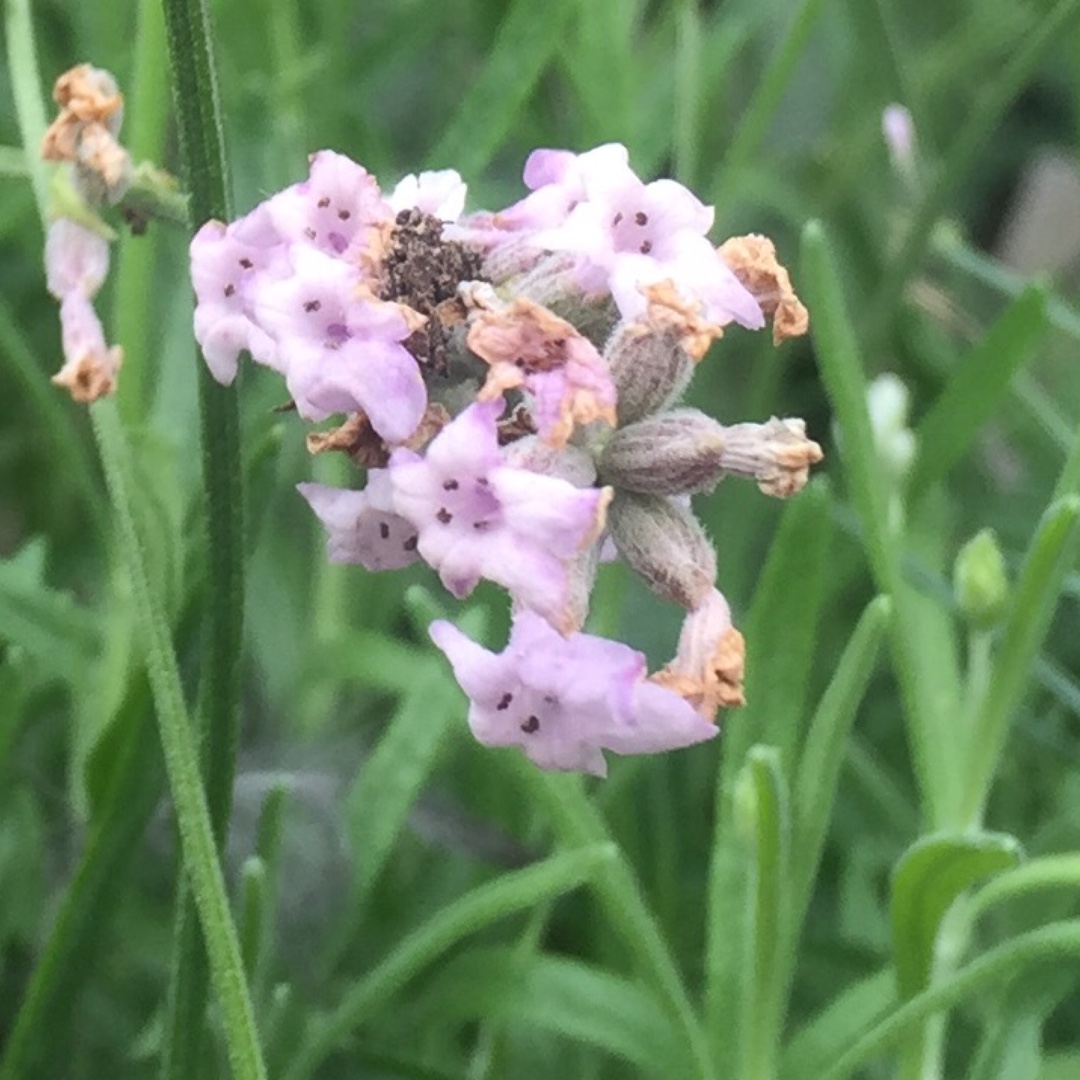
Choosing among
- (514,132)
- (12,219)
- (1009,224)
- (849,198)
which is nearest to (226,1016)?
(12,219)

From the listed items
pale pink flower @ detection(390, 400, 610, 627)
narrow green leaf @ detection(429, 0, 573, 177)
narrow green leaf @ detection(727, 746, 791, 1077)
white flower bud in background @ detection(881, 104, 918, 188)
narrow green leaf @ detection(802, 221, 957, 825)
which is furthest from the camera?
white flower bud in background @ detection(881, 104, 918, 188)

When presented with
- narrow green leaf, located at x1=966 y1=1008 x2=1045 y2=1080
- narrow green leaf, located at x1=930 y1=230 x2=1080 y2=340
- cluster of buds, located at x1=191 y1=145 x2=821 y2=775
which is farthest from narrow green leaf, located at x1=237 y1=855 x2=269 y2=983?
narrow green leaf, located at x1=930 y1=230 x2=1080 y2=340

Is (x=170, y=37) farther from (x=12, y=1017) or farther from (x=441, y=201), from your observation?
(x=12, y=1017)

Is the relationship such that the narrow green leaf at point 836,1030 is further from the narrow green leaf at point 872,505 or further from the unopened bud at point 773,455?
the unopened bud at point 773,455

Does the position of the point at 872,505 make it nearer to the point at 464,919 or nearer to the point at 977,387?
the point at 977,387

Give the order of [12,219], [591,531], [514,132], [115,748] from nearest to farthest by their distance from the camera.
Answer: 1. [591,531]
2. [115,748]
3. [12,219]
4. [514,132]

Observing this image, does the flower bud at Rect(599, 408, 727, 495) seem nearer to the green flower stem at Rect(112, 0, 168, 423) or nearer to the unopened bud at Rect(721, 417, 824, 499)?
the unopened bud at Rect(721, 417, 824, 499)
